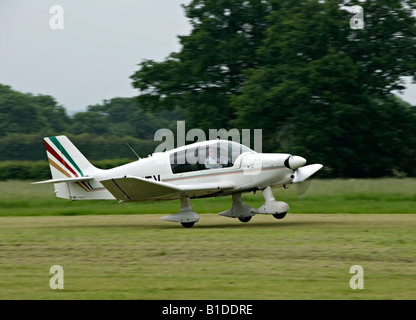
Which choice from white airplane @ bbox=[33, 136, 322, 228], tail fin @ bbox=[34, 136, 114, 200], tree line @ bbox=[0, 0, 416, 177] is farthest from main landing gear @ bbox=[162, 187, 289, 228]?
tree line @ bbox=[0, 0, 416, 177]

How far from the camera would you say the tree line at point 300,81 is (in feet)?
89.2

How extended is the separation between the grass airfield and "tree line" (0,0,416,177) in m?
9.89

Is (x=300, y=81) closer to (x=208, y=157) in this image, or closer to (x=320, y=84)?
(x=320, y=84)

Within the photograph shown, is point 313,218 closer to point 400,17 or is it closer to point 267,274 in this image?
point 267,274

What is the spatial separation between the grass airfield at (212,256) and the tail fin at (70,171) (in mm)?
691

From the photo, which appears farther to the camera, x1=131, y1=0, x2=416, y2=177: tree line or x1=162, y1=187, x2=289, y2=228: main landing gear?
x1=131, y1=0, x2=416, y2=177: tree line

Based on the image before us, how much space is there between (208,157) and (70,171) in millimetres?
3220

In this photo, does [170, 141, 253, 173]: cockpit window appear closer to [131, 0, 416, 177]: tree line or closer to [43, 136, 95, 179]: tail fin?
[43, 136, 95, 179]: tail fin

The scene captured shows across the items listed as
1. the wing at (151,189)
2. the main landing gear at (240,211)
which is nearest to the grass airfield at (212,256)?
the main landing gear at (240,211)

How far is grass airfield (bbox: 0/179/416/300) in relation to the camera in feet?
25.8

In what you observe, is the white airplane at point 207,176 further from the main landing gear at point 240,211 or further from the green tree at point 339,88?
the green tree at point 339,88

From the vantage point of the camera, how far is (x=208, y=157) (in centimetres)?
1465

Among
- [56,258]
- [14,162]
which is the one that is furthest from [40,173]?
[56,258]
